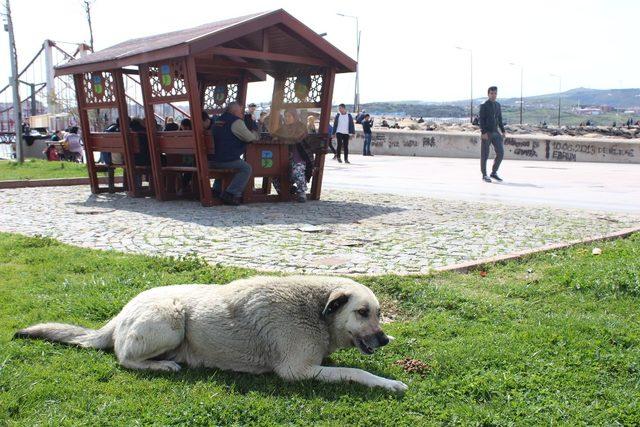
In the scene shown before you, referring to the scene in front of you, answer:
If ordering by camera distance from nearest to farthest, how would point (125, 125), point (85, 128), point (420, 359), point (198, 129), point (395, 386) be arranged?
point (395, 386) → point (420, 359) → point (198, 129) → point (125, 125) → point (85, 128)

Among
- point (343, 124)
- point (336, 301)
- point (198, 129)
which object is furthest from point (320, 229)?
point (343, 124)

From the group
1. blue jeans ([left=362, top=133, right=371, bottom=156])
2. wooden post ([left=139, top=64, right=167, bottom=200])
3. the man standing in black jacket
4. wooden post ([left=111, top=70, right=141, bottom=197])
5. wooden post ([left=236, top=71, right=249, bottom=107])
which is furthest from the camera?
blue jeans ([left=362, top=133, right=371, bottom=156])

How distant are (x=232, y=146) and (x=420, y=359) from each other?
9.11m

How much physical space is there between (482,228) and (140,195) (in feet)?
28.8

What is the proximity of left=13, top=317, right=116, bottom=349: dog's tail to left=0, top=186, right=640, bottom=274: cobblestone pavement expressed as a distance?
260cm

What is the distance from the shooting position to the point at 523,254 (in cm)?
809

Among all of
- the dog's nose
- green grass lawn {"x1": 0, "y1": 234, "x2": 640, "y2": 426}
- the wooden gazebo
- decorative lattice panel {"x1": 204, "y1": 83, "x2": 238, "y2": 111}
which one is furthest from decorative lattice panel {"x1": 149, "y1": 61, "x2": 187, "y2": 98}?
the dog's nose

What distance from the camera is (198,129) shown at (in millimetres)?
13000

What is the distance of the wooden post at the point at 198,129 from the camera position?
12.8 m

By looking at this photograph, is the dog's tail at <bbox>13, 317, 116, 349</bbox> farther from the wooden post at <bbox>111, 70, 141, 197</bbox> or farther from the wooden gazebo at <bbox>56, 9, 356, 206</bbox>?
the wooden post at <bbox>111, 70, 141, 197</bbox>

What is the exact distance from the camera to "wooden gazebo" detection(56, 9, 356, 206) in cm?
1310

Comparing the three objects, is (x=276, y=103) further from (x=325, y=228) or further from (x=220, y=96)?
(x=325, y=228)

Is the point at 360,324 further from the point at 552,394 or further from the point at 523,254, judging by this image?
the point at 523,254

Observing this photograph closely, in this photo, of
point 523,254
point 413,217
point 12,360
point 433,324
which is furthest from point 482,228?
point 12,360
